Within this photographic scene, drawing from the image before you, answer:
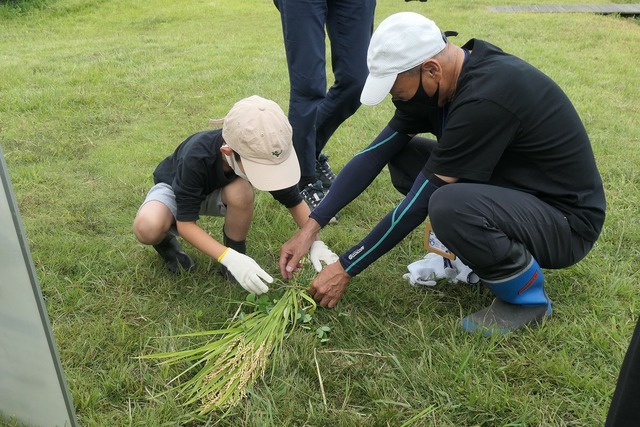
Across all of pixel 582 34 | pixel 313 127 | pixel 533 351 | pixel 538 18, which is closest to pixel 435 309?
pixel 533 351

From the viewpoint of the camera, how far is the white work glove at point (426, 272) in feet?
8.72

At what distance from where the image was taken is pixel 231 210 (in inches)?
103

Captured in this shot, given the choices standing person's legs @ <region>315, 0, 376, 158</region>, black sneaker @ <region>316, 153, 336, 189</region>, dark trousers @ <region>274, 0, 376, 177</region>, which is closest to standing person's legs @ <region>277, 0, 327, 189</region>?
dark trousers @ <region>274, 0, 376, 177</region>

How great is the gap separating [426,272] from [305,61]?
4.02ft

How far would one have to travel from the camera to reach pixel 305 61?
3.08 m

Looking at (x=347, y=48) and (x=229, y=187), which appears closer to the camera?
(x=229, y=187)

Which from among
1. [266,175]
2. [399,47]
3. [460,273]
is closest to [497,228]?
[460,273]

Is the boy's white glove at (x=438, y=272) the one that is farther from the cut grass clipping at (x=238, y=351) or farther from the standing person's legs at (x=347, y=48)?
the standing person's legs at (x=347, y=48)

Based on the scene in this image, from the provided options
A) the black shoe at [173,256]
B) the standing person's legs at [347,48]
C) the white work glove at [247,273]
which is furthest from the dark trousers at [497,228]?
the standing person's legs at [347,48]

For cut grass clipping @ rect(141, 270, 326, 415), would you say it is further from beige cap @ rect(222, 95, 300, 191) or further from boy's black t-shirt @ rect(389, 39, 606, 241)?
boy's black t-shirt @ rect(389, 39, 606, 241)

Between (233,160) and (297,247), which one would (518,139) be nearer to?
(297,247)

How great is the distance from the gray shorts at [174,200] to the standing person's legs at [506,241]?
1.00 meters

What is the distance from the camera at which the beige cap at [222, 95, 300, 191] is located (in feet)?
7.42

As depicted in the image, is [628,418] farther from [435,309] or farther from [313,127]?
[313,127]
